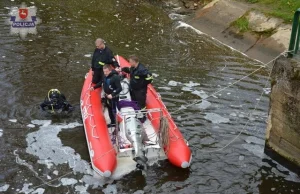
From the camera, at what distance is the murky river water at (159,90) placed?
30.3 ft

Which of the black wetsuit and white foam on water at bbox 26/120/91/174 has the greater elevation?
the black wetsuit

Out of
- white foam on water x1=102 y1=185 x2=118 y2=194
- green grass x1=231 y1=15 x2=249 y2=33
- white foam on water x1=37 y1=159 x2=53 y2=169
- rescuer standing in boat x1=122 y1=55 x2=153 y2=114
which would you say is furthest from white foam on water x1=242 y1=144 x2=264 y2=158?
green grass x1=231 y1=15 x2=249 y2=33

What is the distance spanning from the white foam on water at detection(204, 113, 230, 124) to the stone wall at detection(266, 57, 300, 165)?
1.79 metres

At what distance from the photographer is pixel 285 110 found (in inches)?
376

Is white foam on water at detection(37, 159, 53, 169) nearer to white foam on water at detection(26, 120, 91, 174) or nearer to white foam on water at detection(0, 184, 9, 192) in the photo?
white foam on water at detection(26, 120, 91, 174)

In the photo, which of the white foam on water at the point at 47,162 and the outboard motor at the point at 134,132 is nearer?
the outboard motor at the point at 134,132

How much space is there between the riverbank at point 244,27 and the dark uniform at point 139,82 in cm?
701

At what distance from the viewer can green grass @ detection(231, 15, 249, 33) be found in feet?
58.0

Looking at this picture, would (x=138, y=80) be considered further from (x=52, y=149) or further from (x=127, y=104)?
(x=52, y=149)

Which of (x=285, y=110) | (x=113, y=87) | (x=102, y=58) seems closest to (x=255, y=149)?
(x=285, y=110)

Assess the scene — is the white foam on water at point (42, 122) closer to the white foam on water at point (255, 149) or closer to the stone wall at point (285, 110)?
the white foam on water at point (255, 149)

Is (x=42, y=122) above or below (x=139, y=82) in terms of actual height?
below

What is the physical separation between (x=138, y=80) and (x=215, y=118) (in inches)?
112

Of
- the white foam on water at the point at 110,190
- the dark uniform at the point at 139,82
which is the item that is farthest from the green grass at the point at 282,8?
the white foam on water at the point at 110,190
